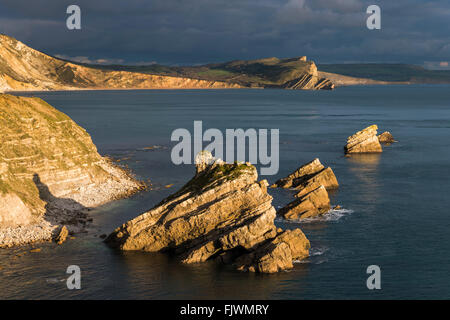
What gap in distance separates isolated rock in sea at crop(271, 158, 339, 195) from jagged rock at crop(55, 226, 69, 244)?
38.2 meters

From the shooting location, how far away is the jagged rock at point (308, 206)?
7091 cm

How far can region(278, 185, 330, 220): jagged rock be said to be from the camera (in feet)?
233

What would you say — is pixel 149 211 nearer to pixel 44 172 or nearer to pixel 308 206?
pixel 308 206

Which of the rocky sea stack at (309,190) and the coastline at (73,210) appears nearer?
the coastline at (73,210)

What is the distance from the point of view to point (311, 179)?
286 feet

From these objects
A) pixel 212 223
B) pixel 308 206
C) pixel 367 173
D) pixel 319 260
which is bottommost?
pixel 319 260

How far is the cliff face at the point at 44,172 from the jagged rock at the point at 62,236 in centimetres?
178

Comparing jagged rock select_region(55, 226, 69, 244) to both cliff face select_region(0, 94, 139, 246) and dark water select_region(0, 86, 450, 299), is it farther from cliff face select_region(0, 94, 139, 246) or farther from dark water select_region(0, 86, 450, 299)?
cliff face select_region(0, 94, 139, 246)

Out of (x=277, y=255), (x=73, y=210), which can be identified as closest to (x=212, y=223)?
(x=277, y=255)

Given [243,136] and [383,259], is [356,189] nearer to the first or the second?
[383,259]

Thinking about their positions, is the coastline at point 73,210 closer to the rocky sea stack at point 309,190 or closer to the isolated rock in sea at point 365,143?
the rocky sea stack at point 309,190

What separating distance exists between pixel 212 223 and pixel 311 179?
3408 centimetres

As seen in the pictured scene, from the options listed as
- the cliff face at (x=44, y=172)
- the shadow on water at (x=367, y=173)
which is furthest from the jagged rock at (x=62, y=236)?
the shadow on water at (x=367, y=173)
